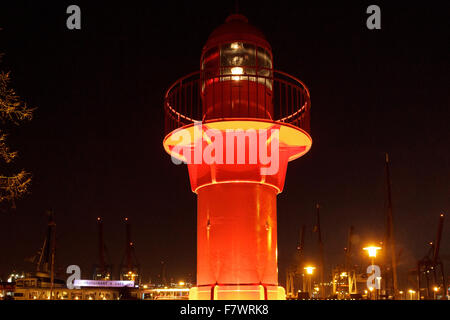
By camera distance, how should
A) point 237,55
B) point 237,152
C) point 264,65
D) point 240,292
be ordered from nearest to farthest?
1. point 240,292
2. point 237,152
3. point 237,55
4. point 264,65

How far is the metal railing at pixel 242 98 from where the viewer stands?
642 inches

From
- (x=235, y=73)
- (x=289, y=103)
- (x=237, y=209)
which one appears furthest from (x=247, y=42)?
(x=237, y=209)

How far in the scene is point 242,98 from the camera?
1633cm

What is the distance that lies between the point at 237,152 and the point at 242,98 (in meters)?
1.62

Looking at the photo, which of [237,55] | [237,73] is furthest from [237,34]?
[237,73]

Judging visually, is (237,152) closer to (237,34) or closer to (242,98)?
(242,98)

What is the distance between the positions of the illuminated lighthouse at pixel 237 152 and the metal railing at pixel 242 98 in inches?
1.3

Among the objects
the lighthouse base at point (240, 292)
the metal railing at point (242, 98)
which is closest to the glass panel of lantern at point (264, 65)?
the metal railing at point (242, 98)

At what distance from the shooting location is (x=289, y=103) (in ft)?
55.9

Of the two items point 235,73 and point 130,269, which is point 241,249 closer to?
point 235,73

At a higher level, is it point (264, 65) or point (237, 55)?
point (237, 55)

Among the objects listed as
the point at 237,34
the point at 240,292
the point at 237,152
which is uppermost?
the point at 237,34

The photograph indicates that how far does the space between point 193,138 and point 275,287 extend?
200 inches

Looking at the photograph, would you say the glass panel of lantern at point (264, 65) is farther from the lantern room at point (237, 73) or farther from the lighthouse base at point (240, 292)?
the lighthouse base at point (240, 292)
